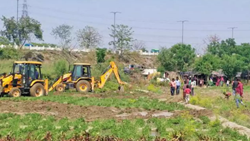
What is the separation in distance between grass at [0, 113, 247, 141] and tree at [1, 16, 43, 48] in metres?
46.8

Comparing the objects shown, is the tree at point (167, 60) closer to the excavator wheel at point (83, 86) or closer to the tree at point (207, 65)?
the tree at point (207, 65)

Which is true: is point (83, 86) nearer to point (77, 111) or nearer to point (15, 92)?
point (15, 92)

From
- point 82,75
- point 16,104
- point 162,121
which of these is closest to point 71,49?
point 82,75

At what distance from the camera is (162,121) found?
582 inches

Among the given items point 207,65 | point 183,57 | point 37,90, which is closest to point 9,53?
point 37,90

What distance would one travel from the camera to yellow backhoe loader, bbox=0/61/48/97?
24.6 metres

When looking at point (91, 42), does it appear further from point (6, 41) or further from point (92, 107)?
point (92, 107)

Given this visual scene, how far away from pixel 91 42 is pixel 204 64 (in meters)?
24.6

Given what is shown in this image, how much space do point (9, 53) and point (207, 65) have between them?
80.0ft

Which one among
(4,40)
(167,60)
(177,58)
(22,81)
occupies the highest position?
(4,40)

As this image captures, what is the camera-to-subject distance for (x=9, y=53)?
153 feet

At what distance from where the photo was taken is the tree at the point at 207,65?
51.3 meters

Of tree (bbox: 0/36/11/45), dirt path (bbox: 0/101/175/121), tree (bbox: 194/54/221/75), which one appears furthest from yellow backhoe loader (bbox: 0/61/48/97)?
tree (bbox: 0/36/11/45)

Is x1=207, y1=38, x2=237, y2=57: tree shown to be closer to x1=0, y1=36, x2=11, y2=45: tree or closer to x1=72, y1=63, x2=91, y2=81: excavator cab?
x1=0, y1=36, x2=11, y2=45: tree
